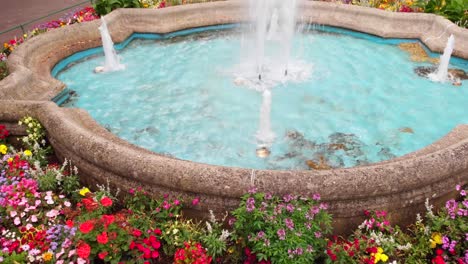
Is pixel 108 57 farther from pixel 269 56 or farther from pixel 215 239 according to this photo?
pixel 215 239

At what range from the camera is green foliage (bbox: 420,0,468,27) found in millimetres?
9281

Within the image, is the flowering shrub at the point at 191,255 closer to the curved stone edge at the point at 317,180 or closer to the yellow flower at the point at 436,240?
the curved stone edge at the point at 317,180

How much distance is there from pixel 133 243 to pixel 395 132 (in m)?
4.47

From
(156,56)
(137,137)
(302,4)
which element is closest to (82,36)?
(156,56)

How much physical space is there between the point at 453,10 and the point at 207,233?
29.0 feet

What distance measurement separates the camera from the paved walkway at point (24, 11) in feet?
37.1

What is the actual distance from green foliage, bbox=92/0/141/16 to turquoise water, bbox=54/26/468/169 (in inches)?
60.5

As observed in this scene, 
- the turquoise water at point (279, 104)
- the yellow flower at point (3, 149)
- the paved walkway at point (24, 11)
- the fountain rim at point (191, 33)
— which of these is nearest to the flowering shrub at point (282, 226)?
the turquoise water at point (279, 104)

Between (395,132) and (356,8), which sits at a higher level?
(356,8)

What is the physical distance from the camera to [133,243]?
11.1ft

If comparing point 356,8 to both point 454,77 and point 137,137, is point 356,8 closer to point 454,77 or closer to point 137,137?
point 454,77

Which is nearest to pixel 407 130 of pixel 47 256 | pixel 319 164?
pixel 319 164

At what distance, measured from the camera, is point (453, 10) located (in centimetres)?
934

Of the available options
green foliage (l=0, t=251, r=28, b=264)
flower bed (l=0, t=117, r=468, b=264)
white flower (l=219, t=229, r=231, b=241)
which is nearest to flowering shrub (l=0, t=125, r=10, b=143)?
flower bed (l=0, t=117, r=468, b=264)
